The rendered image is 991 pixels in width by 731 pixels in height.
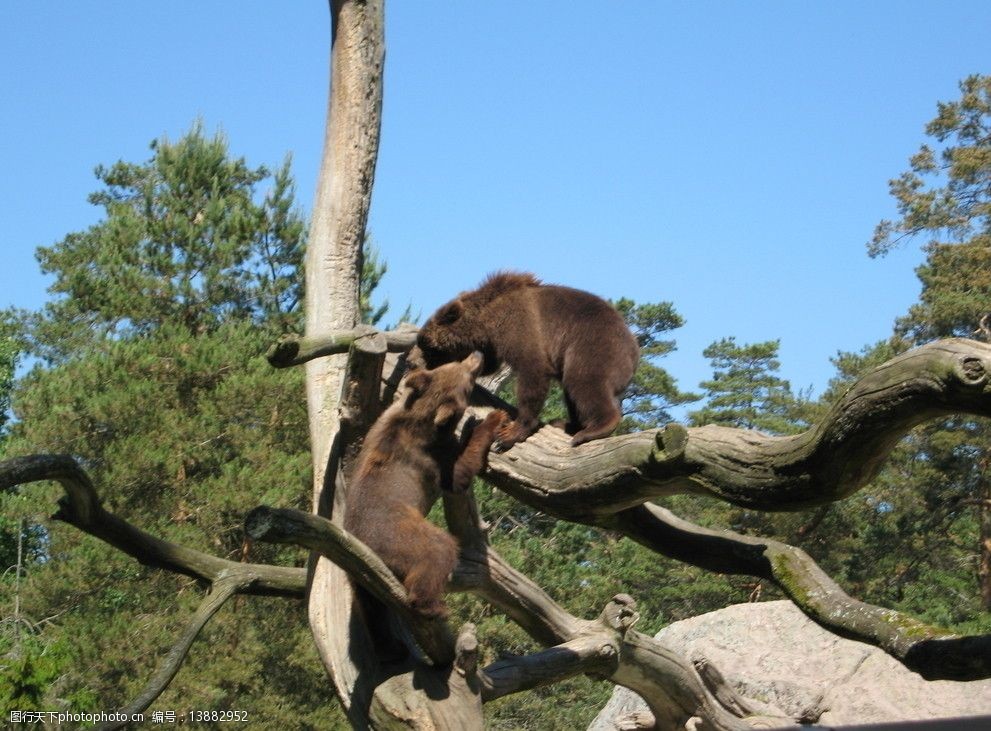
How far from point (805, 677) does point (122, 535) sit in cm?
680

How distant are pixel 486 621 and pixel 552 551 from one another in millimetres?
3248

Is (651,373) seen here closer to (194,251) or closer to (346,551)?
(194,251)

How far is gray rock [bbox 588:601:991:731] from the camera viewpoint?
32.1ft

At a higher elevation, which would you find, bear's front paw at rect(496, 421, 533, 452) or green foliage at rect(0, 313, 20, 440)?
green foliage at rect(0, 313, 20, 440)

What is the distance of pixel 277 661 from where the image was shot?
17.1 meters

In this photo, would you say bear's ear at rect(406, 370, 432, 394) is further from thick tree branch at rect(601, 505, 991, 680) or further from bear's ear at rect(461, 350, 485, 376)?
thick tree branch at rect(601, 505, 991, 680)

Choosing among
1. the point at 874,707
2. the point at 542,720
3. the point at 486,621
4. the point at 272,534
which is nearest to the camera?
the point at 272,534

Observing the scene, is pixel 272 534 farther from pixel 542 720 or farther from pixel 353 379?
pixel 542 720

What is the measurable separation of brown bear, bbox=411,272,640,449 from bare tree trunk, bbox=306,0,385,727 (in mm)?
559

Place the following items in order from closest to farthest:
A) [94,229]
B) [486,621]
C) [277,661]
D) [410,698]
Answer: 1. [410,698]
2. [277,661]
3. [486,621]
4. [94,229]

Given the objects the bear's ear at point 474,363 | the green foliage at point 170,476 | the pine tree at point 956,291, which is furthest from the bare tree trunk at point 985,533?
the bear's ear at point 474,363

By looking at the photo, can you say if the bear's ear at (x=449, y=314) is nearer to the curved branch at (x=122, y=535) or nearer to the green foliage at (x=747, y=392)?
the curved branch at (x=122, y=535)

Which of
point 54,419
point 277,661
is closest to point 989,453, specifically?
point 277,661

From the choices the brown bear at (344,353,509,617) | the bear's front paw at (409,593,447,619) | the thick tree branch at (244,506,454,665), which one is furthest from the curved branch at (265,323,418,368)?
the bear's front paw at (409,593,447,619)
